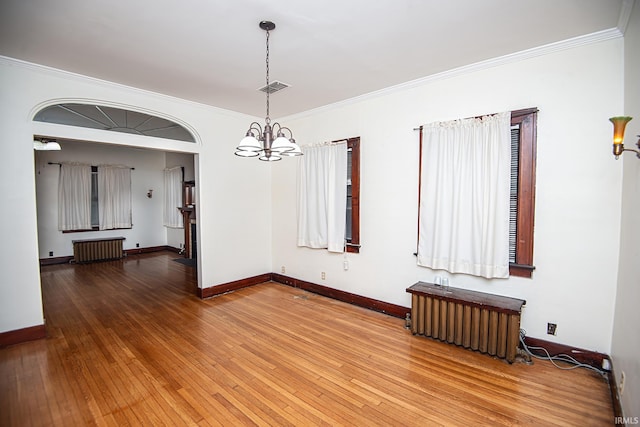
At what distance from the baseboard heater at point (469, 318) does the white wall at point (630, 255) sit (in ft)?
2.28

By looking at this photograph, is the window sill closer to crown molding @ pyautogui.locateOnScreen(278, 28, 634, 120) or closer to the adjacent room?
the adjacent room

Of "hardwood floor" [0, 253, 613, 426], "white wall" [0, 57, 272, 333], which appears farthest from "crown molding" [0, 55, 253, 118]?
"hardwood floor" [0, 253, 613, 426]

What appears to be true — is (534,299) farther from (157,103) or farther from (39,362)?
(157,103)

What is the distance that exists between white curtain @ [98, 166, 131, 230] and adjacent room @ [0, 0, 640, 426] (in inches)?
117

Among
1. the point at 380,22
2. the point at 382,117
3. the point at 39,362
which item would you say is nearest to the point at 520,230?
the point at 382,117

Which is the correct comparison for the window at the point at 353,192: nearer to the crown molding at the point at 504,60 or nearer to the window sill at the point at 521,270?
the crown molding at the point at 504,60

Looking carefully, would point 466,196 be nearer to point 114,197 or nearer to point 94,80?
point 94,80

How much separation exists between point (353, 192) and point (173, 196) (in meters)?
6.15

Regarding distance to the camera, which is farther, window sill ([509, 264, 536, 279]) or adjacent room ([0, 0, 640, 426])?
window sill ([509, 264, 536, 279])

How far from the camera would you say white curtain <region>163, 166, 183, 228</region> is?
809cm

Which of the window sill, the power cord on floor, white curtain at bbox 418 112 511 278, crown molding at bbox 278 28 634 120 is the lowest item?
the power cord on floor

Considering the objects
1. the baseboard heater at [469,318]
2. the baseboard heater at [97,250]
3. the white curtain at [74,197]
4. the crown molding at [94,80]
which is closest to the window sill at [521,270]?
the baseboard heater at [469,318]

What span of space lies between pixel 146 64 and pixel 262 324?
131 inches

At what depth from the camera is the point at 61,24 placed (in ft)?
7.93
